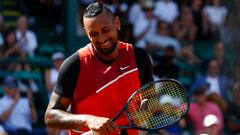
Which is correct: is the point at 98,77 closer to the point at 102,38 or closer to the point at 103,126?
the point at 102,38

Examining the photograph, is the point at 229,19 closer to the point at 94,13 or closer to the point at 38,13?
the point at 38,13

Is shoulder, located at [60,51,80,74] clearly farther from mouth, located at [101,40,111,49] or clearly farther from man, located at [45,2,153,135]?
mouth, located at [101,40,111,49]

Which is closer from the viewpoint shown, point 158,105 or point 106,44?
point 106,44

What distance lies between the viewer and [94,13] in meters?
5.15

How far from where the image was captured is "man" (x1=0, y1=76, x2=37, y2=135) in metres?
10.6

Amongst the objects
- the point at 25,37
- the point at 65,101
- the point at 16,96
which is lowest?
the point at 16,96

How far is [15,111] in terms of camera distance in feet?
35.2

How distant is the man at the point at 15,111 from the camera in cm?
1063

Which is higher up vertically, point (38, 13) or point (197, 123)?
point (38, 13)

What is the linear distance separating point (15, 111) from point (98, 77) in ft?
18.3

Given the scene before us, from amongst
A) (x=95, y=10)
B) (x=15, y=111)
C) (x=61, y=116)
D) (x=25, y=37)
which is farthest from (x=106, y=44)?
(x=25, y=37)

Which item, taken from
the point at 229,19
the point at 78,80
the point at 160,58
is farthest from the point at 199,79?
the point at 78,80

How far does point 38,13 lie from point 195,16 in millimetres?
2803

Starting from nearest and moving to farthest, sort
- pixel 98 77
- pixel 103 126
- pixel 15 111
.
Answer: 1. pixel 103 126
2. pixel 98 77
3. pixel 15 111
